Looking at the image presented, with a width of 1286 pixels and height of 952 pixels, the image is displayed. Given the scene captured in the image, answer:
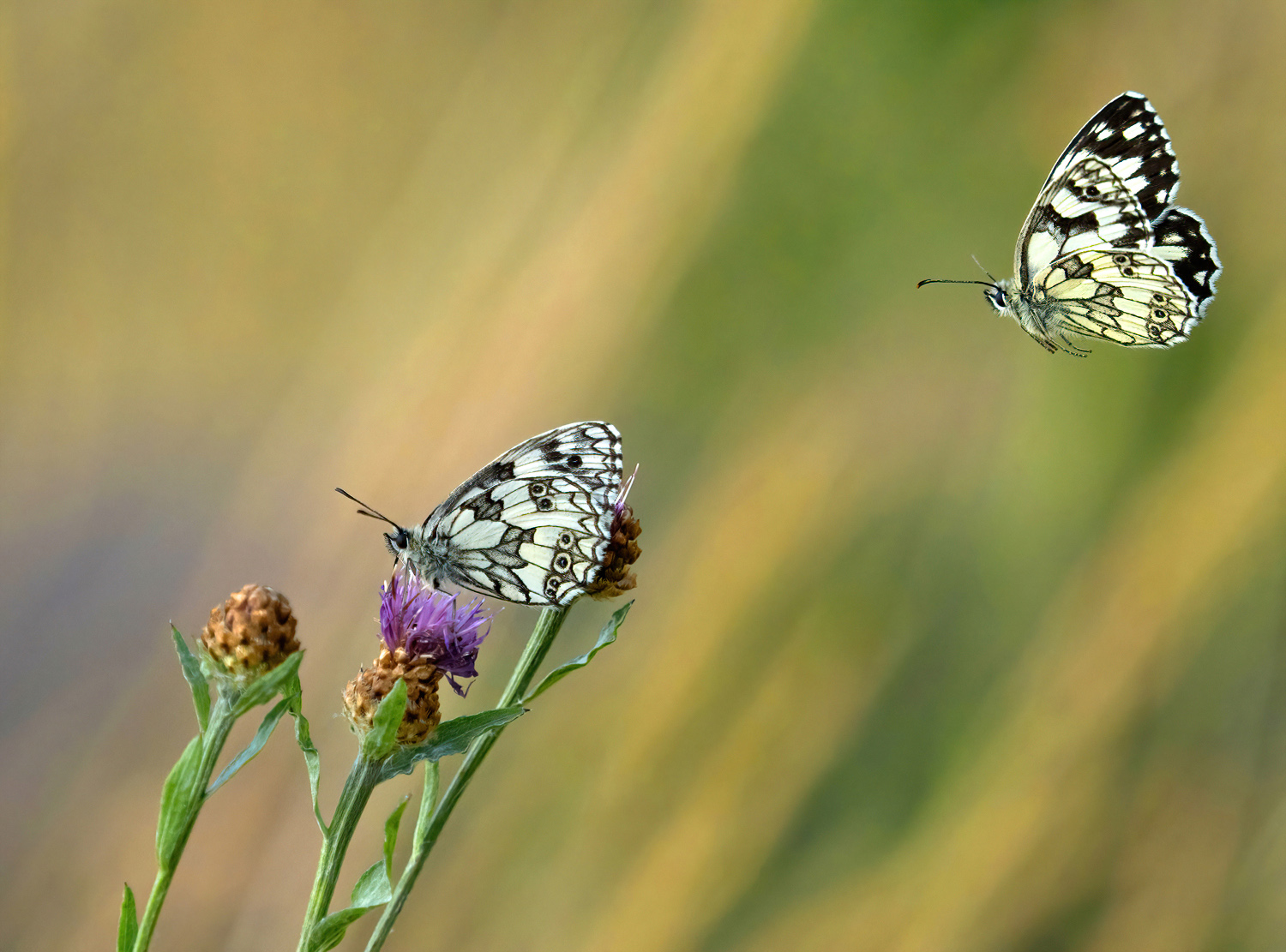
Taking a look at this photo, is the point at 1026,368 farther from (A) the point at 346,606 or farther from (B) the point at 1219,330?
(A) the point at 346,606

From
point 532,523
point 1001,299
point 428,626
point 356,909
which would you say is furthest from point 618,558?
point 1001,299

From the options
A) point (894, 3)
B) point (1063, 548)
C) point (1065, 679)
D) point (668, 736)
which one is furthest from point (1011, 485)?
point (894, 3)

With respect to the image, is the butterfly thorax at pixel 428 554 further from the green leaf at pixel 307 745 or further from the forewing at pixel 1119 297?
the forewing at pixel 1119 297

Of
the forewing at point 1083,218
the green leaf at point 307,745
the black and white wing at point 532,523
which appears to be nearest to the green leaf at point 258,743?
the green leaf at point 307,745

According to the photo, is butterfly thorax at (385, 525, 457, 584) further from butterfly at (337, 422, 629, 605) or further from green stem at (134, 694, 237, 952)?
green stem at (134, 694, 237, 952)

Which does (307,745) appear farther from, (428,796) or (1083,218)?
(1083,218)

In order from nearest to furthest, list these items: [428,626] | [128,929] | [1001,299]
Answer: [128,929] < [428,626] < [1001,299]
